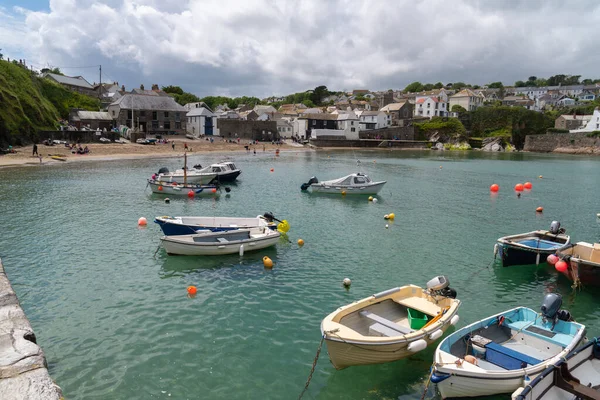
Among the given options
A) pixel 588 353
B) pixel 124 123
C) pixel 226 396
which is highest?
pixel 124 123

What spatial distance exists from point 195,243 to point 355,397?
11.2 metres

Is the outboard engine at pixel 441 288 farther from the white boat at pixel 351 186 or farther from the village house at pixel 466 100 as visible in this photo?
the village house at pixel 466 100

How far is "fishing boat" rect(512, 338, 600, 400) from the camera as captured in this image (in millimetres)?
8156

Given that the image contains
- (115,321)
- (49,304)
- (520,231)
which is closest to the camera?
(115,321)

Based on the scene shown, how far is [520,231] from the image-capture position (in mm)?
26641

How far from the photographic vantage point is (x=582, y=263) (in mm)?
16781

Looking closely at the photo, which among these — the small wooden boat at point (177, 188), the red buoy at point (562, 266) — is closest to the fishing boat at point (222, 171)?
the small wooden boat at point (177, 188)

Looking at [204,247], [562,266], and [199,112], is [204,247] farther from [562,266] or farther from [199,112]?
[199,112]

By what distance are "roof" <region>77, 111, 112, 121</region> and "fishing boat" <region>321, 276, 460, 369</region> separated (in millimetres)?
85268

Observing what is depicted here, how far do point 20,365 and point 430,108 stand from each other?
143545 mm

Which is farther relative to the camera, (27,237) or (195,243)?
(27,237)

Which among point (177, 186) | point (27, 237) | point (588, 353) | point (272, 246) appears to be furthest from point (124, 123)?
point (588, 353)

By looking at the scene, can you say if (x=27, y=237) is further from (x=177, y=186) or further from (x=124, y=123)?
(x=124, y=123)

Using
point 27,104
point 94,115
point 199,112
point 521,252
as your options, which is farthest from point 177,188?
point 199,112
